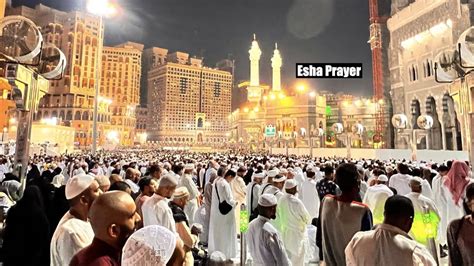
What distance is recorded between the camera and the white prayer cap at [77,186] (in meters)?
2.03

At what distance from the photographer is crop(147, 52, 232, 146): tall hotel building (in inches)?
2335

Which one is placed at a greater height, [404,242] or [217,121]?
[217,121]

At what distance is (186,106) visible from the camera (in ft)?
202

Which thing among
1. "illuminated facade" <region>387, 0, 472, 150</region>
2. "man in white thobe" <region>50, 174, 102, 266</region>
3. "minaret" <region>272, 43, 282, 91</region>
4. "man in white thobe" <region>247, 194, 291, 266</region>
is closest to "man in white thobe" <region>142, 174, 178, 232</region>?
"man in white thobe" <region>50, 174, 102, 266</region>

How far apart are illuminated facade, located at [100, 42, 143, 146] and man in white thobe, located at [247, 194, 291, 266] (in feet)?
177

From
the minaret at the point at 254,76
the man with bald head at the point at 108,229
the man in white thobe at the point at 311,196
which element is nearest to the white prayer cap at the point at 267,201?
the man with bald head at the point at 108,229

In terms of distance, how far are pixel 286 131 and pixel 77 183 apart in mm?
34116

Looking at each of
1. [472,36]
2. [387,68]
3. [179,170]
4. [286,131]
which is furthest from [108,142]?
[472,36]

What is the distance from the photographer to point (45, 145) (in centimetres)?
2595

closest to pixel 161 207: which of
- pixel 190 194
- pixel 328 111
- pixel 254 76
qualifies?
pixel 190 194

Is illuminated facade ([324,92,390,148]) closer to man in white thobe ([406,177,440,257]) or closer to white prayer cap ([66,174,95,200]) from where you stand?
man in white thobe ([406,177,440,257])

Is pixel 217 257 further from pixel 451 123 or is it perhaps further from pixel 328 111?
pixel 328 111

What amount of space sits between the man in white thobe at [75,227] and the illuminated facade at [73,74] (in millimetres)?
47888

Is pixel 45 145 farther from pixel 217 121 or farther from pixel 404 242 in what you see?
pixel 217 121
